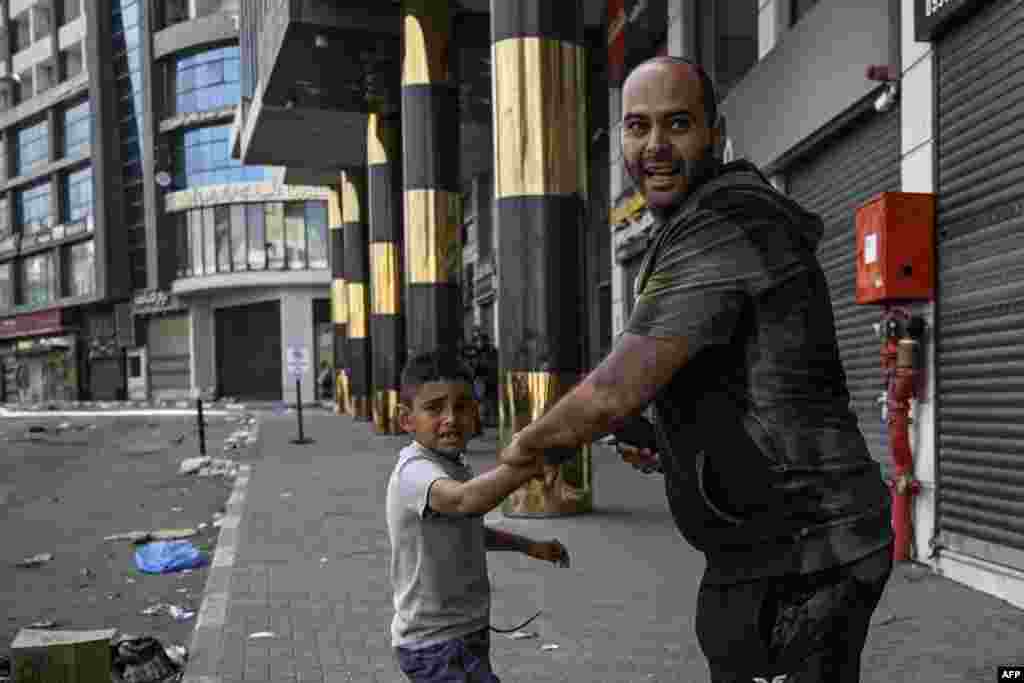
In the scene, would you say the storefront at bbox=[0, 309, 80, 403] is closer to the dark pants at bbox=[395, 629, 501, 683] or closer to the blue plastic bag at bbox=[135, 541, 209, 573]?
the blue plastic bag at bbox=[135, 541, 209, 573]

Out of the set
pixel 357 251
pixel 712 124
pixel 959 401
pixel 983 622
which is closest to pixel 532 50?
pixel 959 401

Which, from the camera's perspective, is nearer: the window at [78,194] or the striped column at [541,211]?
the striped column at [541,211]

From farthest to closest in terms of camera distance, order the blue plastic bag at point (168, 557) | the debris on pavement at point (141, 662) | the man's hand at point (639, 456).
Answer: the blue plastic bag at point (168, 557) < the debris on pavement at point (141, 662) < the man's hand at point (639, 456)

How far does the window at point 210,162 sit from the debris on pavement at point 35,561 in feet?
134

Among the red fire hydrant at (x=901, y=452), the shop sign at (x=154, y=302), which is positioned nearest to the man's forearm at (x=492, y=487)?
the red fire hydrant at (x=901, y=452)

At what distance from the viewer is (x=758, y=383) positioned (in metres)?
1.69

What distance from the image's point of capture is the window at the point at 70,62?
5619cm

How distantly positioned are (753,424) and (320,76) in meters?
18.4

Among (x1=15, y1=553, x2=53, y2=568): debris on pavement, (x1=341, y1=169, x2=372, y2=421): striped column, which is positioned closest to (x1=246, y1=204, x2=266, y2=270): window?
(x1=341, y1=169, x2=372, y2=421): striped column

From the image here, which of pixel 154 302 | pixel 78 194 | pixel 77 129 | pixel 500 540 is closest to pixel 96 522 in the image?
pixel 500 540

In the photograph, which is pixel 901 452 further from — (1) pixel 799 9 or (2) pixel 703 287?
Answer: (2) pixel 703 287

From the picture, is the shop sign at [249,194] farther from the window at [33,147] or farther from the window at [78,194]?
the window at [33,147]

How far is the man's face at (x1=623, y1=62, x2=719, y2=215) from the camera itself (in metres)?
1.82

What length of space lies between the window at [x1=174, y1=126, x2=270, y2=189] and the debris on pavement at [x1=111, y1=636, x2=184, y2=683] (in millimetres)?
44514
